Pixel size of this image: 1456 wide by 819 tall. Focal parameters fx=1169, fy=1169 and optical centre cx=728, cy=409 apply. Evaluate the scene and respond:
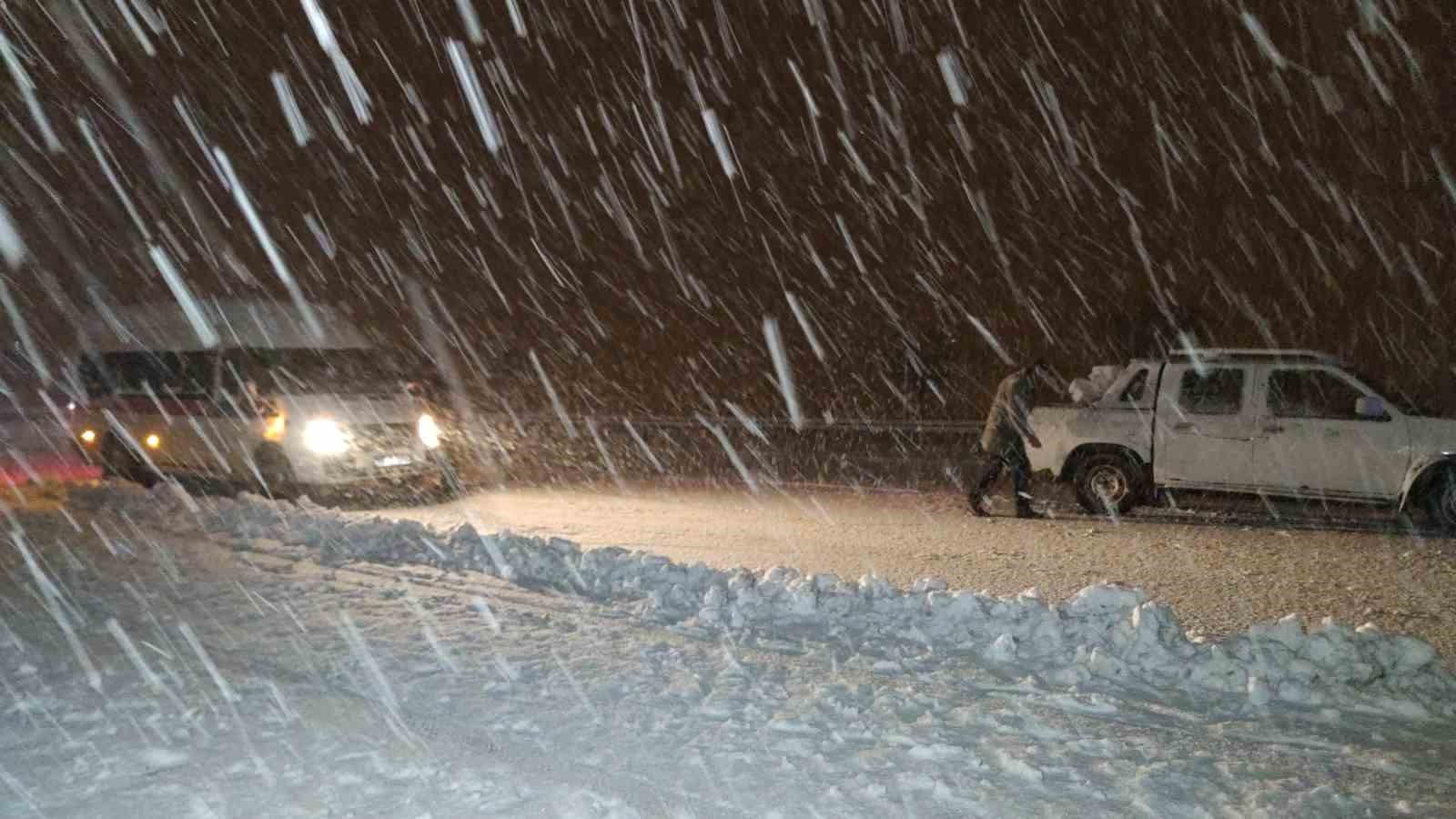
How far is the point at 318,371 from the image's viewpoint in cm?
1371

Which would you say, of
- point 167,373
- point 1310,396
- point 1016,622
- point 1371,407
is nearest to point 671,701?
point 1016,622

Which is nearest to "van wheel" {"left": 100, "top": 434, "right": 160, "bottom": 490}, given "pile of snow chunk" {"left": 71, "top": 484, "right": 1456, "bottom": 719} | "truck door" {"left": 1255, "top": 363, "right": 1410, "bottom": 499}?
"pile of snow chunk" {"left": 71, "top": 484, "right": 1456, "bottom": 719}

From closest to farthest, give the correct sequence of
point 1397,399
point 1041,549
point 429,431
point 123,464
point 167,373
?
point 1041,549
point 1397,399
point 167,373
point 429,431
point 123,464

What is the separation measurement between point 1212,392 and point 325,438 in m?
9.47

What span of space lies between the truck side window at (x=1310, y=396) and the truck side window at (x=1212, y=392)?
12.6 inches

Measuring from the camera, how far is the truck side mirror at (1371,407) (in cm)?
1094

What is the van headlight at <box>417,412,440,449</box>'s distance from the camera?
1377cm

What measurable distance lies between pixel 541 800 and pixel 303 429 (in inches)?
373

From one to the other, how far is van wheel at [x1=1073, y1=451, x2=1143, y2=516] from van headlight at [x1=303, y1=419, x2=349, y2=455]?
26.5ft

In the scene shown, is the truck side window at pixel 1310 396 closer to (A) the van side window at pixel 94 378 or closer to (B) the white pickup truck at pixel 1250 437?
(B) the white pickup truck at pixel 1250 437

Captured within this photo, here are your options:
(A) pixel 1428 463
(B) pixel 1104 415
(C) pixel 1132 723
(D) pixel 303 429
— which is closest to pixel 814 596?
(C) pixel 1132 723

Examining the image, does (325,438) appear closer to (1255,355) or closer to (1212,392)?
(1212,392)

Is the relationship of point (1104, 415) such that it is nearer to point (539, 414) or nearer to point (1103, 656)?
point (1103, 656)

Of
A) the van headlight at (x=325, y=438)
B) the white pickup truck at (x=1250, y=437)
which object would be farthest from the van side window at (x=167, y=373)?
the white pickup truck at (x=1250, y=437)
